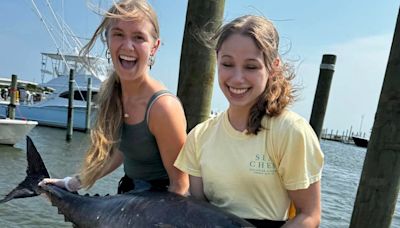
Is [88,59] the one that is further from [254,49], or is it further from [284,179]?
[284,179]

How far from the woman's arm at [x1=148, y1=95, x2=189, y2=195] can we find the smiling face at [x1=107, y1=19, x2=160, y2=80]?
27 cm

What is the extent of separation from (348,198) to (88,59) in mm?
13384

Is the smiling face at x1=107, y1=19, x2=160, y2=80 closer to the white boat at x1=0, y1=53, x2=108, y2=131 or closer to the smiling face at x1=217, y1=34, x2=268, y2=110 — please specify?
the smiling face at x1=217, y1=34, x2=268, y2=110

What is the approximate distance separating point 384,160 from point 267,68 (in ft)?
5.37

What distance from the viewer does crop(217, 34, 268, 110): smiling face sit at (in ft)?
7.02

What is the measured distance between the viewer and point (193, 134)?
2.48 m

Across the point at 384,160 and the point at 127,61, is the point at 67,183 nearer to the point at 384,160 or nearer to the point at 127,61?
the point at 127,61

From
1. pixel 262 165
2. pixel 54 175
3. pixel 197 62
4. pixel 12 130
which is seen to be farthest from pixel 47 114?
pixel 262 165

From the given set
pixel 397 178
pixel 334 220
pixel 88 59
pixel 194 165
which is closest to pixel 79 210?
pixel 194 165

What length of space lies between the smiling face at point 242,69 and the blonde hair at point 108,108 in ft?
2.31

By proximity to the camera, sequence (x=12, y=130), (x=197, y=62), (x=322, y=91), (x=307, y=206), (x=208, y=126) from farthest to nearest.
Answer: (x=12, y=130), (x=322, y=91), (x=197, y=62), (x=208, y=126), (x=307, y=206)

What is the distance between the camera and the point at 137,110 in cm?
275

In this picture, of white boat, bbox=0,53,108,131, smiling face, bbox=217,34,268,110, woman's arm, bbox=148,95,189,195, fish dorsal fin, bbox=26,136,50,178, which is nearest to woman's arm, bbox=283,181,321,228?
smiling face, bbox=217,34,268,110

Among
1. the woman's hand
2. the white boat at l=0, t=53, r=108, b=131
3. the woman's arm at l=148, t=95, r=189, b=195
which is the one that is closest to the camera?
the woman's arm at l=148, t=95, r=189, b=195
